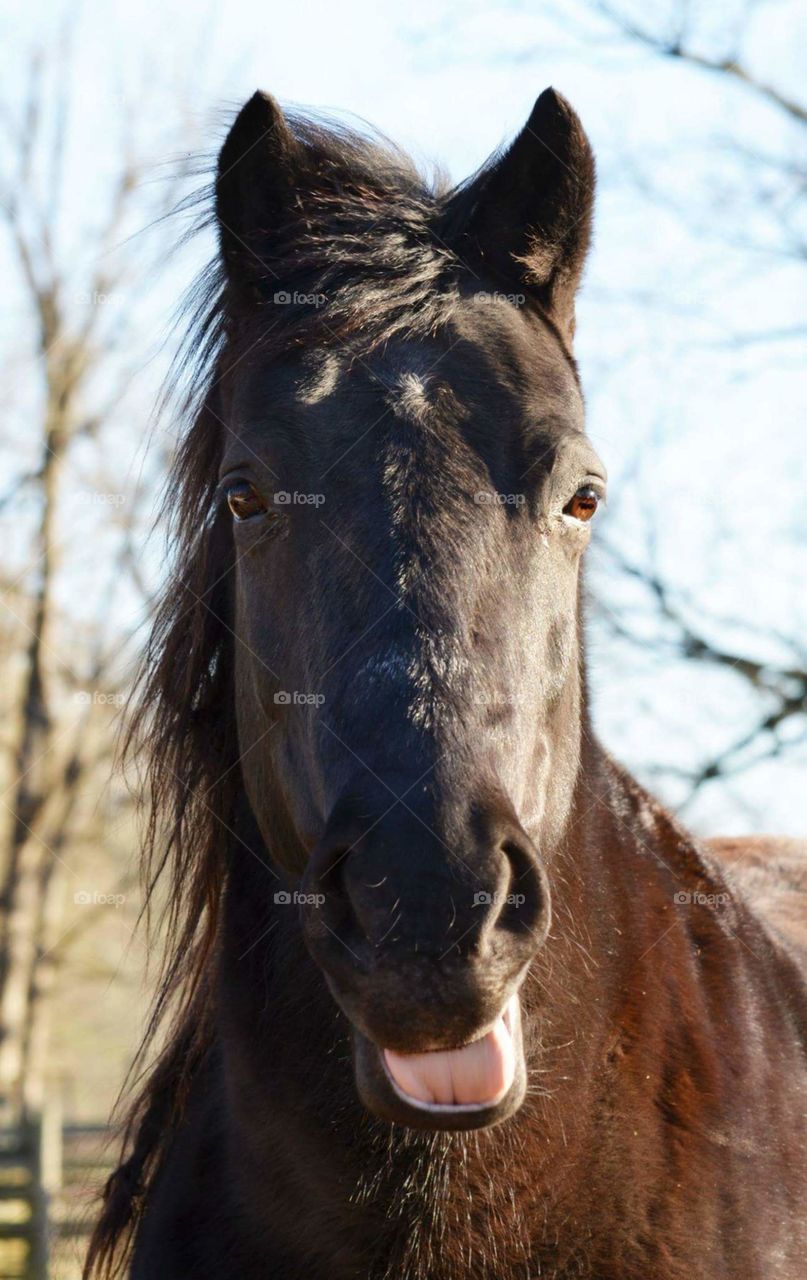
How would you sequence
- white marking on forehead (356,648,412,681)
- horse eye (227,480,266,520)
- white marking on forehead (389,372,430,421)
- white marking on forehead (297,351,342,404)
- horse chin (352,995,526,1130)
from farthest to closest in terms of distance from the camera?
horse eye (227,480,266,520) → white marking on forehead (297,351,342,404) → white marking on forehead (389,372,430,421) → white marking on forehead (356,648,412,681) → horse chin (352,995,526,1130)

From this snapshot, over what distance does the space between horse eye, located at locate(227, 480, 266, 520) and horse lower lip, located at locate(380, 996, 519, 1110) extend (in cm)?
127

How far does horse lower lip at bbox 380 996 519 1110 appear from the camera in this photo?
2010mm

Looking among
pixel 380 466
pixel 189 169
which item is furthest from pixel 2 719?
pixel 380 466

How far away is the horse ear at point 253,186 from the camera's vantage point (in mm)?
3092

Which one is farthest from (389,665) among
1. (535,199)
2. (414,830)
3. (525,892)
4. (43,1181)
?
(43,1181)

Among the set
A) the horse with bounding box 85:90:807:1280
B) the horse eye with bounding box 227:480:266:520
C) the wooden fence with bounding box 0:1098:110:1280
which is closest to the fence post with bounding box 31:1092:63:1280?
the wooden fence with bounding box 0:1098:110:1280

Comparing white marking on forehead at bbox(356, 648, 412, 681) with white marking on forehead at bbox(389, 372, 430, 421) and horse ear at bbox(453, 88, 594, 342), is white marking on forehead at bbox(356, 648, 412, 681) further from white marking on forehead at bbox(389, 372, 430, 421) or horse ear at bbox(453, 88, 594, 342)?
horse ear at bbox(453, 88, 594, 342)

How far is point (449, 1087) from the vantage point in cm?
201

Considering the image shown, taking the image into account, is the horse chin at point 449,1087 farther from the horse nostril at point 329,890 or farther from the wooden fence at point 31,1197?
the wooden fence at point 31,1197

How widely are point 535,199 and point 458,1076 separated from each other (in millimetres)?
2102

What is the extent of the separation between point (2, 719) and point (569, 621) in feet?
59.3

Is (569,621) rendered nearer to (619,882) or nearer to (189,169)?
(619,882)

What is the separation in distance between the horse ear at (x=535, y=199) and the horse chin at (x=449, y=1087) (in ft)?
5.91

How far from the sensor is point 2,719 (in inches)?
768
